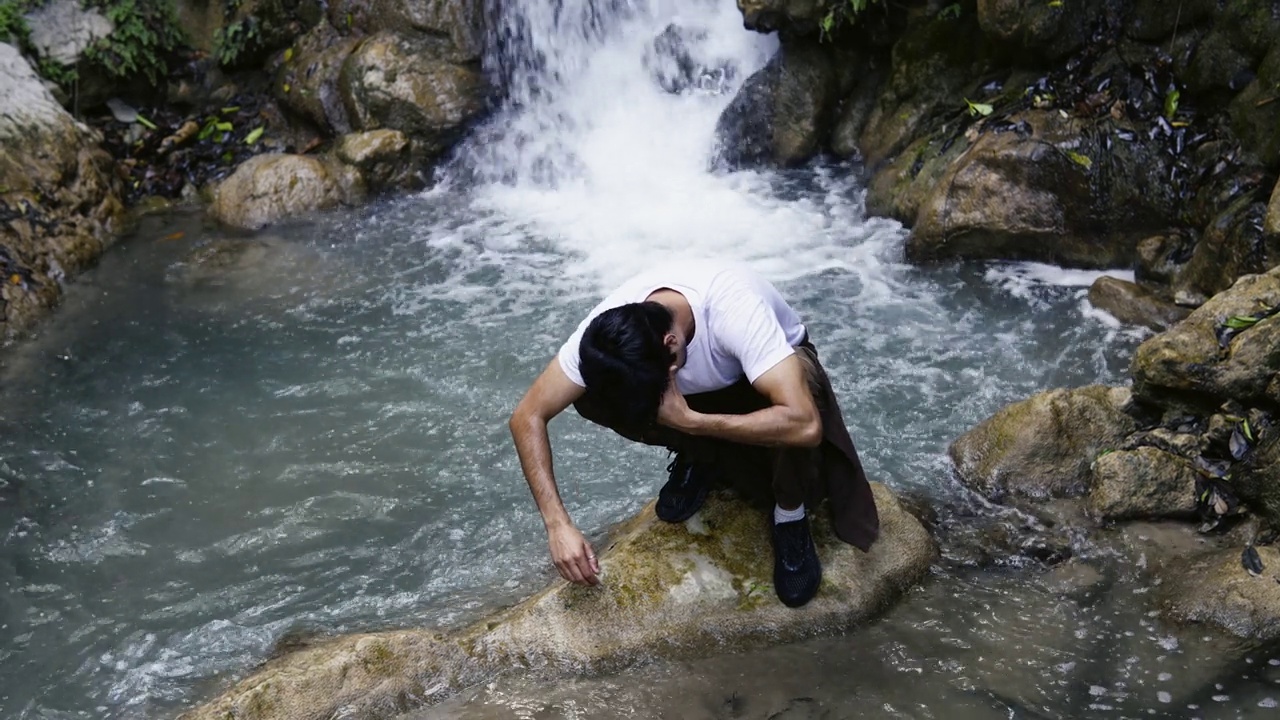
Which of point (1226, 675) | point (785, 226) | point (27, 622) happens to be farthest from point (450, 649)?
point (785, 226)

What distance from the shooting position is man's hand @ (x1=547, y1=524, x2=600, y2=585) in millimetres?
3788

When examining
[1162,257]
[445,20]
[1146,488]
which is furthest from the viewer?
[445,20]

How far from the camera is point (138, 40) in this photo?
38.2 feet

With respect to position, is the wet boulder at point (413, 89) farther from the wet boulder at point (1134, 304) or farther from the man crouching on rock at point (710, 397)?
the man crouching on rock at point (710, 397)

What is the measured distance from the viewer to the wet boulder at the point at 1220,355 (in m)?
4.86

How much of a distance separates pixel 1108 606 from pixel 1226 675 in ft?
1.82

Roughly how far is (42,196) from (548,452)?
26.2 ft

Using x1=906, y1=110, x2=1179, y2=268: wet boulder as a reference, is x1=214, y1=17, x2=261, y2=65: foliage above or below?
above

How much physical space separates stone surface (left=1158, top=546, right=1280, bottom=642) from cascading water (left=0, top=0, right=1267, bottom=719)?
0.58 feet

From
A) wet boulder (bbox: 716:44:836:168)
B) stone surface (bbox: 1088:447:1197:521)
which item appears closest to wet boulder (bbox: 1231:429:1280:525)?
stone surface (bbox: 1088:447:1197:521)

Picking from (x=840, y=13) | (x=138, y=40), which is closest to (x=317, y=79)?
(x=138, y=40)

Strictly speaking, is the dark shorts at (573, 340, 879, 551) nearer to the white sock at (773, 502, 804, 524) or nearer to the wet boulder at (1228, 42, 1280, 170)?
the white sock at (773, 502, 804, 524)

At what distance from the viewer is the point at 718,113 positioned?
1110 centimetres

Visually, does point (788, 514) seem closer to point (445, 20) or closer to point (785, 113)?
point (785, 113)
